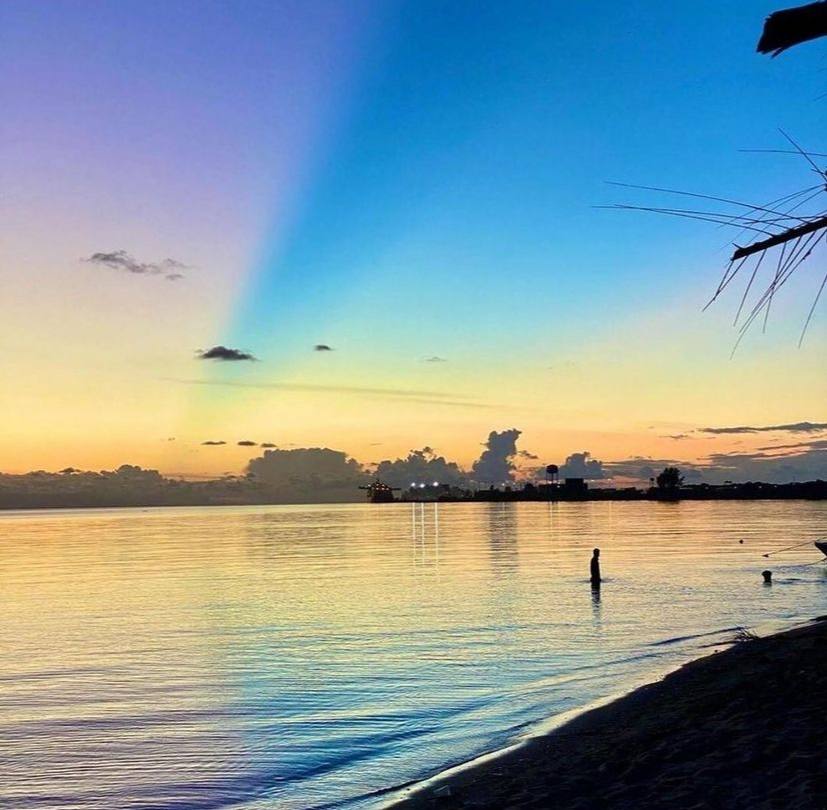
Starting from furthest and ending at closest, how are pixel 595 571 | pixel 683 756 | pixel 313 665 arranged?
1. pixel 595 571
2. pixel 313 665
3. pixel 683 756

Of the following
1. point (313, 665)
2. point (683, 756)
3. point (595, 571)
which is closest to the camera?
point (683, 756)

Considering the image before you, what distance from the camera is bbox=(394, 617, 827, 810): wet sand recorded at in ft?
34.9

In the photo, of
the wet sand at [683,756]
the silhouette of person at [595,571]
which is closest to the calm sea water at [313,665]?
the silhouette of person at [595,571]

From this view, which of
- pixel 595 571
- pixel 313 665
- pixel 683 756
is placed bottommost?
pixel 313 665

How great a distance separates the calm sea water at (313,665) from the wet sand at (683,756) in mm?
2310

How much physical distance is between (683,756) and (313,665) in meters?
18.2

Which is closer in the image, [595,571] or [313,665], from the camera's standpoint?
[313,665]

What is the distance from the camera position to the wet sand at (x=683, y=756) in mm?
10625

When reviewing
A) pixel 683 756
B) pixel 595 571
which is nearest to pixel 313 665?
pixel 683 756

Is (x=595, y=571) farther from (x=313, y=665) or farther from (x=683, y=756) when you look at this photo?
(x=683, y=756)

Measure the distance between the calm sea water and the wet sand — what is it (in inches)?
90.9

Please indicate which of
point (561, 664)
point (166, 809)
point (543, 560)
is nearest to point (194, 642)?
point (561, 664)

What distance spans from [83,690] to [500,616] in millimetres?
20845

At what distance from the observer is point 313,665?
2883 cm
